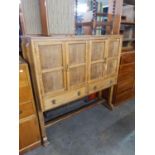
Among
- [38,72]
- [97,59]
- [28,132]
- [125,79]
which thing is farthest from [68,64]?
[125,79]

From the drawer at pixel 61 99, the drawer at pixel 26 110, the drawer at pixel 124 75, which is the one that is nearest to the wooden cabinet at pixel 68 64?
the drawer at pixel 61 99

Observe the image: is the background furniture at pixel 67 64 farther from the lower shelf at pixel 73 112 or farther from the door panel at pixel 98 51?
the lower shelf at pixel 73 112

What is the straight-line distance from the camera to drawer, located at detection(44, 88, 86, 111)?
151cm

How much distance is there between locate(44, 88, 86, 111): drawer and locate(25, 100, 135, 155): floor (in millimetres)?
568

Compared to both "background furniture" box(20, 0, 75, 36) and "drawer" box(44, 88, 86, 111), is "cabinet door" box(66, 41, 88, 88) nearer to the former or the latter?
"drawer" box(44, 88, 86, 111)

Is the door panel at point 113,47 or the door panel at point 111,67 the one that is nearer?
the door panel at point 113,47

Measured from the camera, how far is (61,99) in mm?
1595

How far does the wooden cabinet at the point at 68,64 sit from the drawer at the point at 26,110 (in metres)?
0.12

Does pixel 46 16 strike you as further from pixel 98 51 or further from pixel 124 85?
pixel 124 85

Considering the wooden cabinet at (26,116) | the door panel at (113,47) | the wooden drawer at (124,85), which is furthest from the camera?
the wooden drawer at (124,85)

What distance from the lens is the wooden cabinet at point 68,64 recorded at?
4.28 ft

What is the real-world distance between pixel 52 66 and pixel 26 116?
0.63 metres

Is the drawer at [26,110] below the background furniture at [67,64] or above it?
below
